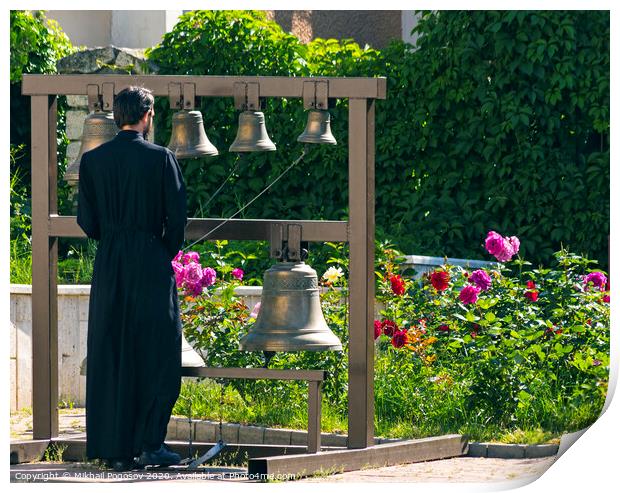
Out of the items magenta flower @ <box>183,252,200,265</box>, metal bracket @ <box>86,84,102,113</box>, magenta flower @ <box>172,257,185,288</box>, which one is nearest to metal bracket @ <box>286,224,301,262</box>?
metal bracket @ <box>86,84,102,113</box>

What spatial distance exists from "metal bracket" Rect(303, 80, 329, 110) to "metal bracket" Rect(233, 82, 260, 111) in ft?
0.76

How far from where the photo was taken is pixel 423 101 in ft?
34.6

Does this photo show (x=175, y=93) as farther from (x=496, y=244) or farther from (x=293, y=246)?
(x=496, y=244)

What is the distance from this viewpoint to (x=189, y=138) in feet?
20.6

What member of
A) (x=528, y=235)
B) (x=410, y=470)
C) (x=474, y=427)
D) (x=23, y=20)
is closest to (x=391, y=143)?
(x=528, y=235)

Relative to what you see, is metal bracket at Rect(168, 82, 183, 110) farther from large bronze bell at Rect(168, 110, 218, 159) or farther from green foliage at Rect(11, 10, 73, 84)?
green foliage at Rect(11, 10, 73, 84)

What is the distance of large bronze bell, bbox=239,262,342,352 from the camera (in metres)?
5.93

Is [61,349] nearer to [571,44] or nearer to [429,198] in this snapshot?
[429,198]

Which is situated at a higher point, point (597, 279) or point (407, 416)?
point (597, 279)

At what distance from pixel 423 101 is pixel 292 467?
17.6ft

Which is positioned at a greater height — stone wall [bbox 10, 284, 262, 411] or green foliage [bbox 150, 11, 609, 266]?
green foliage [bbox 150, 11, 609, 266]

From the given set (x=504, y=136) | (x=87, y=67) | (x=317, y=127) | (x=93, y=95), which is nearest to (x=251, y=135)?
(x=317, y=127)

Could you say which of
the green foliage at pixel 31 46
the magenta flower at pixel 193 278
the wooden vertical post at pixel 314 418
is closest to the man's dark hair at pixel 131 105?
the wooden vertical post at pixel 314 418

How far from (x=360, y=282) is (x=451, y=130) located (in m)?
4.56
